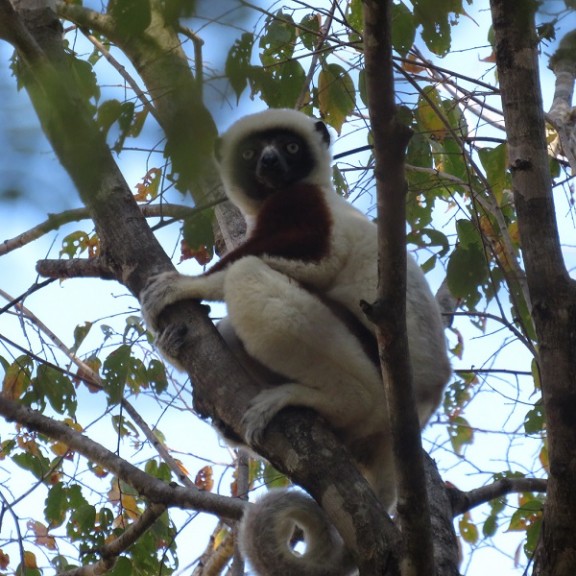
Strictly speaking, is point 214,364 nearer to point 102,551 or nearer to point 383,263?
point 383,263

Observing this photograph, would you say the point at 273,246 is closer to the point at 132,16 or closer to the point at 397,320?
the point at 397,320

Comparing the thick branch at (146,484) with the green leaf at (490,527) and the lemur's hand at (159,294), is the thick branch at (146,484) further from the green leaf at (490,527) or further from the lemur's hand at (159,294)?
the green leaf at (490,527)

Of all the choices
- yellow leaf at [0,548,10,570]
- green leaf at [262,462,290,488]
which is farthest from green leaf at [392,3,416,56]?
yellow leaf at [0,548,10,570]

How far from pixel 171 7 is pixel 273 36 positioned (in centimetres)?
298

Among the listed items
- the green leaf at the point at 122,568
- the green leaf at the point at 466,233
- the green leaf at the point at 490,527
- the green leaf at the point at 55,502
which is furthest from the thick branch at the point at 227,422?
the green leaf at the point at 490,527

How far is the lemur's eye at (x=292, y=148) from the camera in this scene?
205 inches

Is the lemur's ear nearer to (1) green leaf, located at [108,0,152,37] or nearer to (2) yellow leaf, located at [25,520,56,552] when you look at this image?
(2) yellow leaf, located at [25,520,56,552]

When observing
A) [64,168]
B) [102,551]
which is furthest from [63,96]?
[102,551]

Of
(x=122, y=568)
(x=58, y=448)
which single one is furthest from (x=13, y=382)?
(x=58, y=448)

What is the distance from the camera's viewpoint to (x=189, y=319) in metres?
3.77

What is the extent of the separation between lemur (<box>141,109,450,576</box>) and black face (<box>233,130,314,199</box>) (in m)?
0.43

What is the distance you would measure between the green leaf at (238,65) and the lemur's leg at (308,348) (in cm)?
288

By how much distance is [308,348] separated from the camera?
12.7ft

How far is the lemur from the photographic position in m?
3.56
